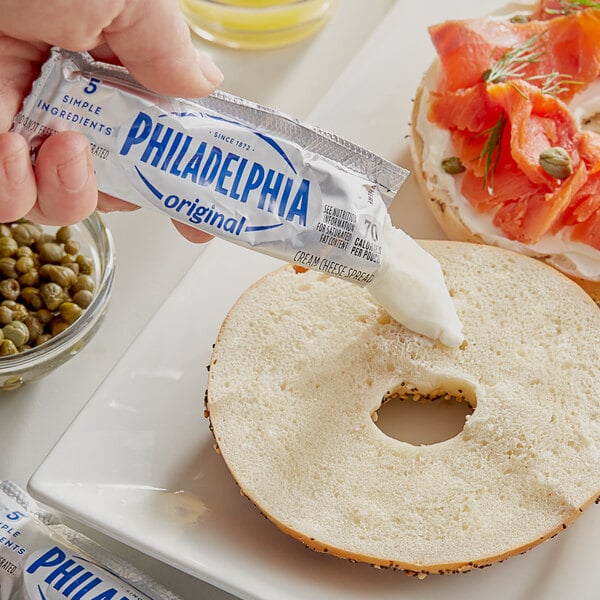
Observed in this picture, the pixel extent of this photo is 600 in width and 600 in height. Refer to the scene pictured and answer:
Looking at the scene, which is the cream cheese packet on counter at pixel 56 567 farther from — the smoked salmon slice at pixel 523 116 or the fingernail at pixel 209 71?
the smoked salmon slice at pixel 523 116

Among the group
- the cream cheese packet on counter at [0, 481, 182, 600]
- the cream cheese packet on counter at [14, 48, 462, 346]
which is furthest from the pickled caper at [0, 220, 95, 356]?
the cream cheese packet on counter at [14, 48, 462, 346]

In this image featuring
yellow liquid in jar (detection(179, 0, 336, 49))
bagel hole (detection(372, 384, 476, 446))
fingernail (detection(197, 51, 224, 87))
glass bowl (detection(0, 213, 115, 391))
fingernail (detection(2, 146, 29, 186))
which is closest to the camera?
fingernail (detection(2, 146, 29, 186))

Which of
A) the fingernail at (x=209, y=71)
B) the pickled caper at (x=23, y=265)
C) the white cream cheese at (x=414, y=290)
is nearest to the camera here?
the fingernail at (x=209, y=71)

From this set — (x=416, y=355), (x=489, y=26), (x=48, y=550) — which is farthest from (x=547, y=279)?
(x=48, y=550)

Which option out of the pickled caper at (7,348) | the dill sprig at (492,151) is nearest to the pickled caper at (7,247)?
the pickled caper at (7,348)

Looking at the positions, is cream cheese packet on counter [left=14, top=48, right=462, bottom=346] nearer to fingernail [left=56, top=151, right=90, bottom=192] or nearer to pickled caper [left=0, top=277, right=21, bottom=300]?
fingernail [left=56, top=151, right=90, bottom=192]

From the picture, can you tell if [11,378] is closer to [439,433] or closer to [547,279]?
[439,433]

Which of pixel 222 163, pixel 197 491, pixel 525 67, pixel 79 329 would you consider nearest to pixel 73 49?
pixel 222 163
